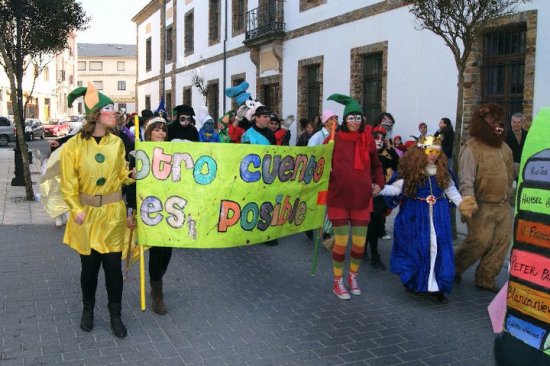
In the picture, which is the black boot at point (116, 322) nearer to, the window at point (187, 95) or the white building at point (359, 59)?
the white building at point (359, 59)

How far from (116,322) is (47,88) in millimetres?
59482

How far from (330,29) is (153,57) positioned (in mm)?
21669

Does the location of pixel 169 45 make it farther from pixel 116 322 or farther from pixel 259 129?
pixel 116 322

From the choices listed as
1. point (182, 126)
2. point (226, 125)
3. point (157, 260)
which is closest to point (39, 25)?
point (226, 125)

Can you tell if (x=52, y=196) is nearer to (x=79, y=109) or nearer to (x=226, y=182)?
(x=226, y=182)

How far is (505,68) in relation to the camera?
11359 millimetres

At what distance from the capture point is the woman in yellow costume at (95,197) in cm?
446

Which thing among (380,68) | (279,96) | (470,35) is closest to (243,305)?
(470,35)

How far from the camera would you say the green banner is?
4.84 m

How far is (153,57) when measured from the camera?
119 feet

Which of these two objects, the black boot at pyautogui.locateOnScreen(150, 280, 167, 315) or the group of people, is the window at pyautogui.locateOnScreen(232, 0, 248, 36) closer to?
the group of people

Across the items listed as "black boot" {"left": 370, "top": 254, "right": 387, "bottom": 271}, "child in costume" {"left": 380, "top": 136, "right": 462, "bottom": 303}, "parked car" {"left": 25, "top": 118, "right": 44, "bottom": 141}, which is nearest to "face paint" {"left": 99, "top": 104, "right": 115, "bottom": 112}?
"child in costume" {"left": 380, "top": 136, "right": 462, "bottom": 303}

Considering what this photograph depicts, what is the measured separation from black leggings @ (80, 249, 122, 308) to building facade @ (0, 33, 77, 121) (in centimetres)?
4496

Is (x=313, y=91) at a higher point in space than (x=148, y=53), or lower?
lower
